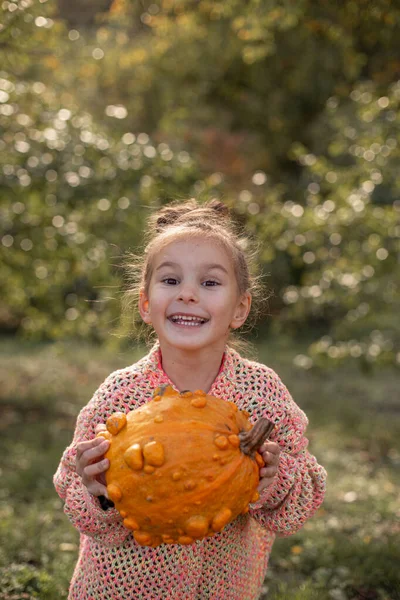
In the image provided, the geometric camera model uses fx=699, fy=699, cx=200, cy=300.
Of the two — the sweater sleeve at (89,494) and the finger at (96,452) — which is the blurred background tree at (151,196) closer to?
the sweater sleeve at (89,494)

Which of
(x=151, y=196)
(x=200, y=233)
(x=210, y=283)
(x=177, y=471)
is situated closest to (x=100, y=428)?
(x=177, y=471)

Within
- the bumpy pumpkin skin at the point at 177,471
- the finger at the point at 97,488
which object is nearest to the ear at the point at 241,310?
the bumpy pumpkin skin at the point at 177,471

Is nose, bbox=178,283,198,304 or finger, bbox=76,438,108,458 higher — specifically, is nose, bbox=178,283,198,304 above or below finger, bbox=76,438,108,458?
above

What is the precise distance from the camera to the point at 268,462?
2266mm

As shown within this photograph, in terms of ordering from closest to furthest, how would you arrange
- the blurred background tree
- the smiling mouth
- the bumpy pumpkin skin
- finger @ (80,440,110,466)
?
the bumpy pumpkin skin
finger @ (80,440,110,466)
the smiling mouth
the blurred background tree

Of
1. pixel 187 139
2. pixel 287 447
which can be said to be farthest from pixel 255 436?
pixel 187 139

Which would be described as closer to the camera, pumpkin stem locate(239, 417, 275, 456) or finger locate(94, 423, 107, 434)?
pumpkin stem locate(239, 417, 275, 456)

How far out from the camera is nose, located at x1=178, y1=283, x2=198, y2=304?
7.78 feet

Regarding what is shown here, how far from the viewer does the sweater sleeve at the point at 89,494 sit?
7.61 feet

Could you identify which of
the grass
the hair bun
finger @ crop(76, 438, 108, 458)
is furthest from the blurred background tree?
finger @ crop(76, 438, 108, 458)

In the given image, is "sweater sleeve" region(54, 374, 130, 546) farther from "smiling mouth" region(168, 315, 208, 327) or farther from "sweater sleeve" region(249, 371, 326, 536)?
"sweater sleeve" region(249, 371, 326, 536)

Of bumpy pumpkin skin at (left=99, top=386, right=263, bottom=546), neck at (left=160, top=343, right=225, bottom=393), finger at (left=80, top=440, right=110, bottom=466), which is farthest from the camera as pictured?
neck at (left=160, top=343, right=225, bottom=393)

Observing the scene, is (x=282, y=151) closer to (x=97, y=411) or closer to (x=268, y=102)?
(x=268, y=102)

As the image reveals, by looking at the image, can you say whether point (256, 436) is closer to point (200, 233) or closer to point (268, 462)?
point (268, 462)
